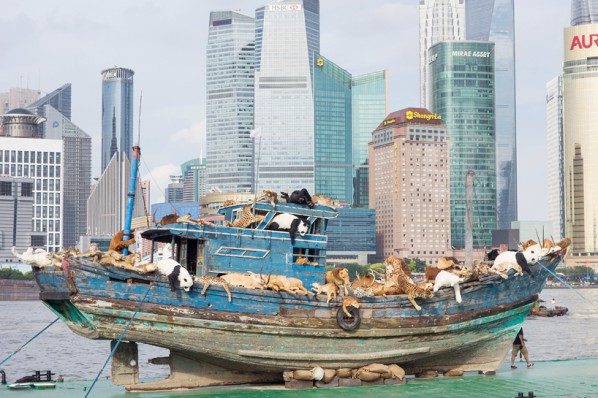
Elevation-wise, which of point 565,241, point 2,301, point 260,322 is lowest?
point 2,301

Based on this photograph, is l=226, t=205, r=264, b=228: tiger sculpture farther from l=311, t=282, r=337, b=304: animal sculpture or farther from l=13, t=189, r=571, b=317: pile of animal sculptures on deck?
l=311, t=282, r=337, b=304: animal sculpture

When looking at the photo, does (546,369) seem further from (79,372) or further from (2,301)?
(2,301)

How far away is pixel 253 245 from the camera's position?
2527 cm

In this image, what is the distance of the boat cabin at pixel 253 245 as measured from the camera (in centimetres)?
2475

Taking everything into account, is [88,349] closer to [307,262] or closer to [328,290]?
[307,262]

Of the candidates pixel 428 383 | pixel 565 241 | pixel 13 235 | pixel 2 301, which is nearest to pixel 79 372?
pixel 428 383

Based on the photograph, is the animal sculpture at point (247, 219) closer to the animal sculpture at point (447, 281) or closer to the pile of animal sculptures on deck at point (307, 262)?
the pile of animal sculptures on deck at point (307, 262)

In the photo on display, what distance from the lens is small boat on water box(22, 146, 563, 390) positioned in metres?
22.7

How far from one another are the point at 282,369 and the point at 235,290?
2746mm

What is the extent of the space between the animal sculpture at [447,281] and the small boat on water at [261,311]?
266 millimetres

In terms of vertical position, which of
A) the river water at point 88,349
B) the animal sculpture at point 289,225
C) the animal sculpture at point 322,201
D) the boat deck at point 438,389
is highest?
the animal sculpture at point 322,201

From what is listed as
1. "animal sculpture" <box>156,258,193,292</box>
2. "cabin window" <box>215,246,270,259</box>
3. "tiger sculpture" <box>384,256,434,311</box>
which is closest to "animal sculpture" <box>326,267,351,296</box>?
"tiger sculpture" <box>384,256,434,311</box>

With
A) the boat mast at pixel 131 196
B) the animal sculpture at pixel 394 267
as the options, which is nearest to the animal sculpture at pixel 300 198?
the animal sculpture at pixel 394 267

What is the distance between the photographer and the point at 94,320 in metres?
22.4
